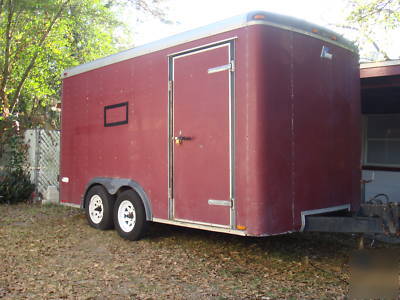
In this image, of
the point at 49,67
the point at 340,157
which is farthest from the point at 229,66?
the point at 49,67

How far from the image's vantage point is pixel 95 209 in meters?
7.25

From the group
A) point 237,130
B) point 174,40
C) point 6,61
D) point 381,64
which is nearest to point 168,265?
point 237,130

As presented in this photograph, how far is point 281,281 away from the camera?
4.53 meters

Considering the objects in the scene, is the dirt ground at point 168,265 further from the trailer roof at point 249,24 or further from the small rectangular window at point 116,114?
the trailer roof at point 249,24

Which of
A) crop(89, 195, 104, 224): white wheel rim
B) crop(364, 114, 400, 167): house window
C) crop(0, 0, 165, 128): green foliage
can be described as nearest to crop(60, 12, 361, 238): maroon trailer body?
crop(89, 195, 104, 224): white wheel rim

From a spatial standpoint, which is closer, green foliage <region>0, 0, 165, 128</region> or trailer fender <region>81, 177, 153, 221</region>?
trailer fender <region>81, 177, 153, 221</region>

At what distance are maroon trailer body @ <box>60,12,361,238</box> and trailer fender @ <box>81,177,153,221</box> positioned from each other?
0.07ft

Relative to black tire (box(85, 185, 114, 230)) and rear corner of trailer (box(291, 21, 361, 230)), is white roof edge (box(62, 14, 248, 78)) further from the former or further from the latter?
black tire (box(85, 185, 114, 230))

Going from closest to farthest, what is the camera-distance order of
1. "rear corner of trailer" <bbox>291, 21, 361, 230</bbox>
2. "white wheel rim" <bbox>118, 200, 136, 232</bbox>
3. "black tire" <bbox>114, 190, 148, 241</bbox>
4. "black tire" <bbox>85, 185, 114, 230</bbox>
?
1. "rear corner of trailer" <bbox>291, 21, 361, 230</bbox>
2. "black tire" <bbox>114, 190, 148, 241</bbox>
3. "white wheel rim" <bbox>118, 200, 136, 232</bbox>
4. "black tire" <bbox>85, 185, 114, 230</bbox>

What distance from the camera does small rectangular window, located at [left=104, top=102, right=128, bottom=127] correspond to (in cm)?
656

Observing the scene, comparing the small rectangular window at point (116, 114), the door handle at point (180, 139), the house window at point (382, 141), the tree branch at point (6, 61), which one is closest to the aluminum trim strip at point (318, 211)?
the door handle at point (180, 139)

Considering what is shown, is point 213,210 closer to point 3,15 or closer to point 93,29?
point 3,15

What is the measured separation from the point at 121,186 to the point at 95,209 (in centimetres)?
109

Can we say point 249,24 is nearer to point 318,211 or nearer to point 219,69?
point 219,69
